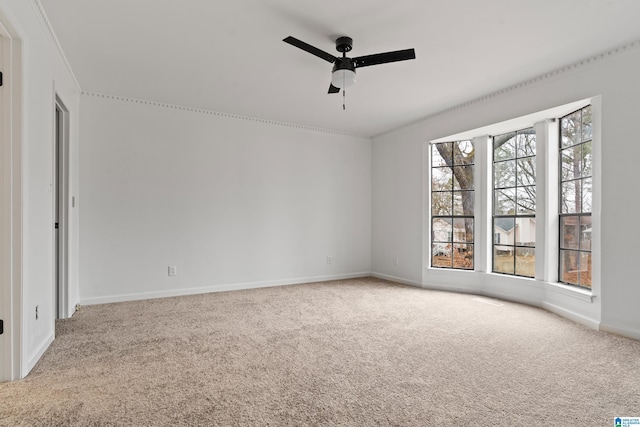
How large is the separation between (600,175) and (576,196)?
0.57 m

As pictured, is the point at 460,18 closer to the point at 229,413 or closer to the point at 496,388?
the point at 496,388

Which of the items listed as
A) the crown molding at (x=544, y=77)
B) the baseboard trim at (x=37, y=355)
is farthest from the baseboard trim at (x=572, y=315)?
the baseboard trim at (x=37, y=355)

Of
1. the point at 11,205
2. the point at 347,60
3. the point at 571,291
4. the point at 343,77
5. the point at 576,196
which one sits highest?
the point at 347,60

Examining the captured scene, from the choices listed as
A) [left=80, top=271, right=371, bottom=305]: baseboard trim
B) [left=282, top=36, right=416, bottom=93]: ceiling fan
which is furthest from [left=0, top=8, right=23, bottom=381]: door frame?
[left=80, top=271, right=371, bottom=305]: baseboard trim

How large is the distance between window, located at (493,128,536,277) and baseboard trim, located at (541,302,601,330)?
496 millimetres

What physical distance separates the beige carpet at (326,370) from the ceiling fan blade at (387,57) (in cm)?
236

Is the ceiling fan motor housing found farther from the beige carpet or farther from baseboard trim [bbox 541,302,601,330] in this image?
baseboard trim [bbox 541,302,601,330]

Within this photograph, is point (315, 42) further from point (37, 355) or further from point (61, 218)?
point (37, 355)

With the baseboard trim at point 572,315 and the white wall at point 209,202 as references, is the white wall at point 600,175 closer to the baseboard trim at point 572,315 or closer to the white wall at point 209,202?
the baseboard trim at point 572,315

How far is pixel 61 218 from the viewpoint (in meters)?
3.76

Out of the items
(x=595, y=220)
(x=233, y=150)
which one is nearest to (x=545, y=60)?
(x=595, y=220)

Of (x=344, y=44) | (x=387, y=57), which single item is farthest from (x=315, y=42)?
(x=387, y=57)

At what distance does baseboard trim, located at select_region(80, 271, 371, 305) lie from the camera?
4410 mm

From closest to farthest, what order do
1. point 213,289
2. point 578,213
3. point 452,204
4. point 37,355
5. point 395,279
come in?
point 37,355
point 578,213
point 213,289
point 452,204
point 395,279
